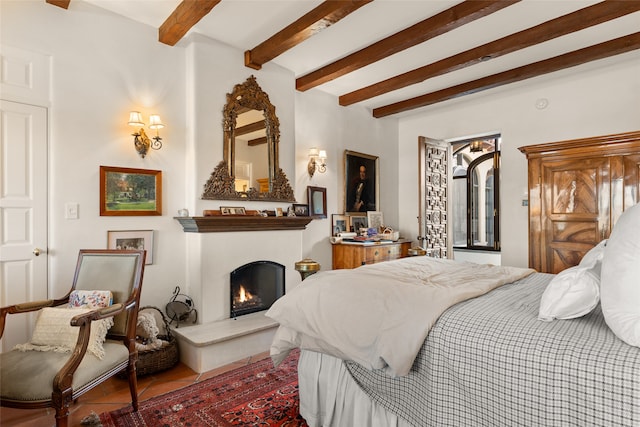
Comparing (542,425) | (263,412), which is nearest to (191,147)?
(263,412)

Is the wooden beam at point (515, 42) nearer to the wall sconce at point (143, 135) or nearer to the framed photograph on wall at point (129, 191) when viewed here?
the wall sconce at point (143, 135)

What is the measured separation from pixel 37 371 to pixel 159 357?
109cm

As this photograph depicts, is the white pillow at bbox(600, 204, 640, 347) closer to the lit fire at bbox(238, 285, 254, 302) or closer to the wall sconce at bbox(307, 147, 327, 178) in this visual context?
the lit fire at bbox(238, 285, 254, 302)

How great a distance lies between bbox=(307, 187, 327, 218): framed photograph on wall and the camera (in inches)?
172

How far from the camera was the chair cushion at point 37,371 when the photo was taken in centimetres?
161

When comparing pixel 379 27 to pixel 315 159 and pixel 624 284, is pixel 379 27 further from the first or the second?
pixel 624 284

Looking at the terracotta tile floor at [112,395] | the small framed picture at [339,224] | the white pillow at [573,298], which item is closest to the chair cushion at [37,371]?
the terracotta tile floor at [112,395]

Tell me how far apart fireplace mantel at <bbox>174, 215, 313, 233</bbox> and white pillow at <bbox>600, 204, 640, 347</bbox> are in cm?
274

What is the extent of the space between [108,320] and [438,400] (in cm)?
188

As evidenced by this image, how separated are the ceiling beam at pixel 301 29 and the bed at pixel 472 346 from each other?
2018 mm

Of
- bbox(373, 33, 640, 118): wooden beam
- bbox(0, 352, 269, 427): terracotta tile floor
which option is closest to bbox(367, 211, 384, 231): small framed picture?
bbox(373, 33, 640, 118): wooden beam

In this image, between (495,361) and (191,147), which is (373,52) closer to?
(191,147)

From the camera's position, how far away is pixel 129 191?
9.74 feet

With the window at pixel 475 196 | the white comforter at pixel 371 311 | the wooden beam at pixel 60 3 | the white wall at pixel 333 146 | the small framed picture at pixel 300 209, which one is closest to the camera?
the white comforter at pixel 371 311
